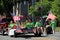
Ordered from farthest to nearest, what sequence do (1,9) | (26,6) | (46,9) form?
1. (26,6)
2. (1,9)
3. (46,9)

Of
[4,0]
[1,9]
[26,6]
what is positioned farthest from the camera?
[26,6]

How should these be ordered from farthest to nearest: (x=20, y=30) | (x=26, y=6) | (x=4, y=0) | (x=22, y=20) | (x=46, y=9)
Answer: (x=26, y=6)
(x=4, y=0)
(x=46, y=9)
(x=22, y=20)
(x=20, y=30)

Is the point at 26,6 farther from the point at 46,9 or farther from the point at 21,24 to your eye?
the point at 21,24

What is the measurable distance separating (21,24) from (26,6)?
110 ft

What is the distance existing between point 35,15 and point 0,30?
15973 mm

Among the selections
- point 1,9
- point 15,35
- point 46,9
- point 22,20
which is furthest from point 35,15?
→ point 15,35

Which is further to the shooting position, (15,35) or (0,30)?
(0,30)

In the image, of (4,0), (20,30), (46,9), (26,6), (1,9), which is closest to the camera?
(20,30)

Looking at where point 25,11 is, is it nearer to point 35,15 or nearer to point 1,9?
point 1,9

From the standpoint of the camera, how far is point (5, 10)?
181 ft

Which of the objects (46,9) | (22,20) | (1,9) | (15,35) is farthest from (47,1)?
(15,35)

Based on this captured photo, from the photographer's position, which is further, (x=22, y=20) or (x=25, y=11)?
(x=25, y=11)

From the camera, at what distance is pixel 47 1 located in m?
45.9

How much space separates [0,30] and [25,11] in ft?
106
